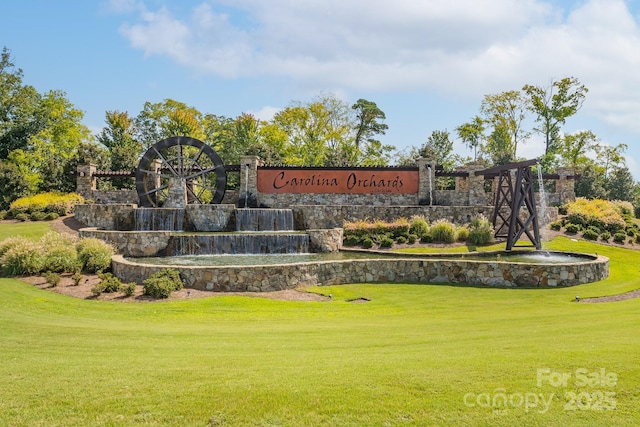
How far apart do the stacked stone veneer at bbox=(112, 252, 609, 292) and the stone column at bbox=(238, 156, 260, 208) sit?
13494 mm

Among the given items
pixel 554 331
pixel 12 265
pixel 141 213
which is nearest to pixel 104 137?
pixel 141 213

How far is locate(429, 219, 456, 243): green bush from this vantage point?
65.5 feet

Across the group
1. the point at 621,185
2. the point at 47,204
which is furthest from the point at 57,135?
the point at 621,185

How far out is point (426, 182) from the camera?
1128 inches

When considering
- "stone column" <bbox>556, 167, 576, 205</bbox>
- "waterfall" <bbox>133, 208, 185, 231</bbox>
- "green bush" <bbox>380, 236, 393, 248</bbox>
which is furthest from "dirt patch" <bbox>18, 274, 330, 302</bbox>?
"stone column" <bbox>556, 167, 576, 205</bbox>

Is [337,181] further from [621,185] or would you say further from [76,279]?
[621,185]

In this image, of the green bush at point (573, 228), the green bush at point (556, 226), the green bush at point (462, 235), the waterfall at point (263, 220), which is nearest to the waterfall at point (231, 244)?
the waterfall at point (263, 220)

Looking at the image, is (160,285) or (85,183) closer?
(160,285)

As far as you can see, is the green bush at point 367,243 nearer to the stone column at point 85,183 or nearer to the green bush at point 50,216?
the green bush at point 50,216

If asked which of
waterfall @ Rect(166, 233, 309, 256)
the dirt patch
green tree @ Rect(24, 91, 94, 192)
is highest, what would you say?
green tree @ Rect(24, 91, 94, 192)

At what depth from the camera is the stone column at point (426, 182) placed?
28625 mm

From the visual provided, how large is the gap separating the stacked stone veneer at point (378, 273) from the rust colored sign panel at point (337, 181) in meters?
13.8

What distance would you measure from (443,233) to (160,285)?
12.3m

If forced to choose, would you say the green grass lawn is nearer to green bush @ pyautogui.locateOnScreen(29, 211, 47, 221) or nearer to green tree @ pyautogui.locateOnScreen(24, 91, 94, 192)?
green bush @ pyautogui.locateOnScreen(29, 211, 47, 221)
